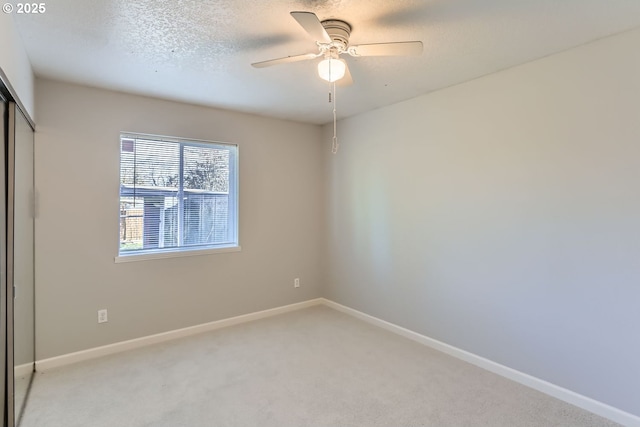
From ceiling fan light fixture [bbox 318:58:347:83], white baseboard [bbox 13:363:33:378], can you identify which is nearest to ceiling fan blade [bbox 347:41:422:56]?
ceiling fan light fixture [bbox 318:58:347:83]

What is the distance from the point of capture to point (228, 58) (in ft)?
8.04

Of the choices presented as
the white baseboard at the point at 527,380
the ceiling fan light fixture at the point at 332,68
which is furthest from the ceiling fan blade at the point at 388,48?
the white baseboard at the point at 527,380

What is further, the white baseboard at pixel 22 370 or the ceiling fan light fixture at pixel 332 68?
the white baseboard at pixel 22 370

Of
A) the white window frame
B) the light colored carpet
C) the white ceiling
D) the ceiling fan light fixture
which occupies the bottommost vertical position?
the light colored carpet

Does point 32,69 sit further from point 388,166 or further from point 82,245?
point 388,166

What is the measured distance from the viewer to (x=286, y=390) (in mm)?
2494

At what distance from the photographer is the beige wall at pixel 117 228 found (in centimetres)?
287

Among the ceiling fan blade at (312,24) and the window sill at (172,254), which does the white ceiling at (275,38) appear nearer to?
the ceiling fan blade at (312,24)

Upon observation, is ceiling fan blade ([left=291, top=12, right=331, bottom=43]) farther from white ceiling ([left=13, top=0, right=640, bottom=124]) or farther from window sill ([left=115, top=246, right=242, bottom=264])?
window sill ([left=115, top=246, right=242, bottom=264])

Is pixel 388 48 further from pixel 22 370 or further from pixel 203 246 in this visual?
pixel 22 370

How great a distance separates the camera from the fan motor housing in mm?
1941

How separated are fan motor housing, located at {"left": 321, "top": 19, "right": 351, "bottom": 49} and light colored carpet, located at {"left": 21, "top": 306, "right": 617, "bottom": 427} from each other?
7.71 feet

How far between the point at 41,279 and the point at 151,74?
6.31 feet

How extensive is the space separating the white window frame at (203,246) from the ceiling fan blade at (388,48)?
2287 mm
